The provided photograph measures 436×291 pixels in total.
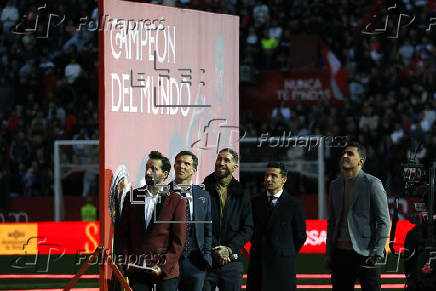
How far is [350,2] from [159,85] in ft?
59.8

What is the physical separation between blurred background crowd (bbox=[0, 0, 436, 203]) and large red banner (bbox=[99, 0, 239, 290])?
33.5ft

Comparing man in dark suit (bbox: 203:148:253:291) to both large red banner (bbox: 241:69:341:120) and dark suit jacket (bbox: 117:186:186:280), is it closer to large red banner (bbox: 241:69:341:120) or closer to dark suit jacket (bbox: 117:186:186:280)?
dark suit jacket (bbox: 117:186:186:280)

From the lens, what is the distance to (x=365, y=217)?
35.9 feet

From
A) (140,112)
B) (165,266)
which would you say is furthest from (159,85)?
(165,266)

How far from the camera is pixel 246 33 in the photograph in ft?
97.9

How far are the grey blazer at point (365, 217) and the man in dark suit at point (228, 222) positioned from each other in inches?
36.5

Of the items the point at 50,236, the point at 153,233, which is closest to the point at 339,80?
the point at 50,236

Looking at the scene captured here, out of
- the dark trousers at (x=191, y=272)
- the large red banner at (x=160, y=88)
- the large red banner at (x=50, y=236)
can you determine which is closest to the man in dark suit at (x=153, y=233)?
the dark trousers at (x=191, y=272)

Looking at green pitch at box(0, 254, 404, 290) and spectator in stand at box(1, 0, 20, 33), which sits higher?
spectator in stand at box(1, 0, 20, 33)

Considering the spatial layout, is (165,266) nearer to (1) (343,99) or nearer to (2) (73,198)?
(2) (73,198)

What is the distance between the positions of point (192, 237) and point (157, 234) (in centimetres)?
69

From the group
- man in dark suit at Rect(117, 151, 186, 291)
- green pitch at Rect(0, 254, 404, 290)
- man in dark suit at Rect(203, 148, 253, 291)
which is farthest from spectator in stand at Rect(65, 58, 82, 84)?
man in dark suit at Rect(117, 151, 186, 291)

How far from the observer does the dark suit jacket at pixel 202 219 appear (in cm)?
1048

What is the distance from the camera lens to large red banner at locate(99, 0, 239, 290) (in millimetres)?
11242
